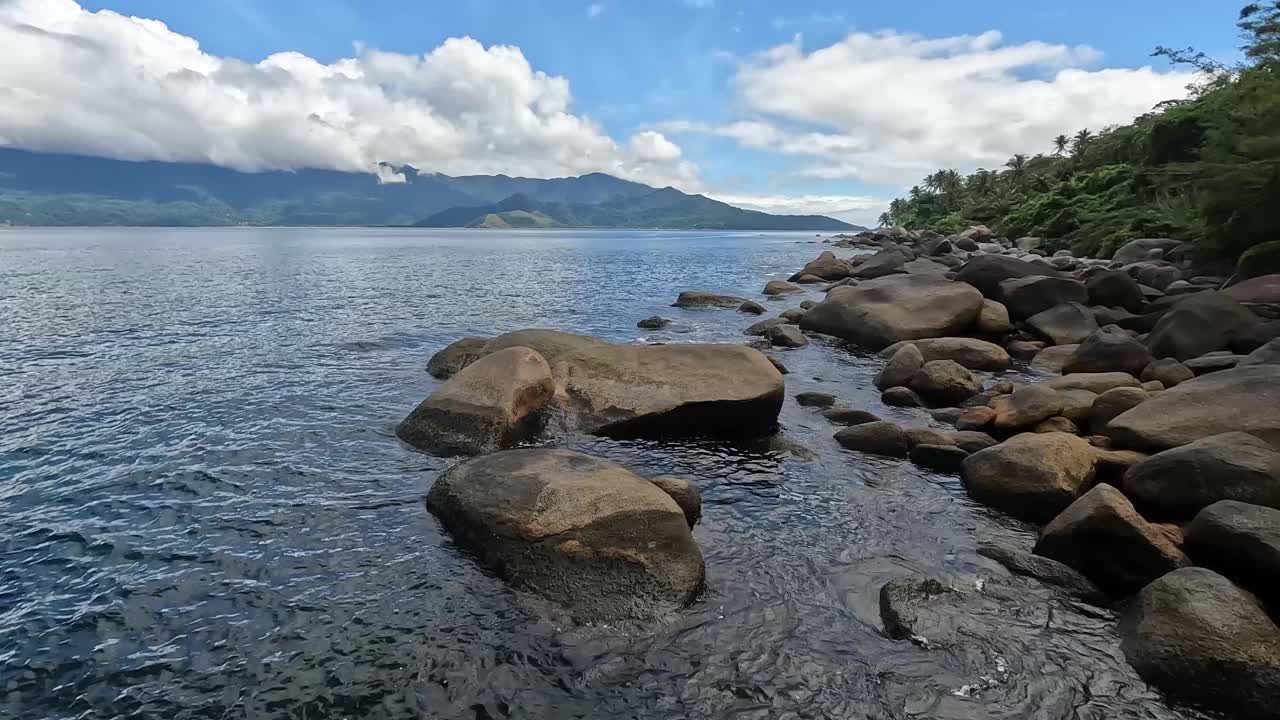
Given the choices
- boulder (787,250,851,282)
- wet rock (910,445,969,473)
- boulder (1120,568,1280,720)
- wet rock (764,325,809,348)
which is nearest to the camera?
boulder (1120,568,1280,720)

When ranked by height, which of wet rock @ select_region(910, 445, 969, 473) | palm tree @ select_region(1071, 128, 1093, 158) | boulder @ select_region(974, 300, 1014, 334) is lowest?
wet rock @ select_region(910, 445, 969, 473)

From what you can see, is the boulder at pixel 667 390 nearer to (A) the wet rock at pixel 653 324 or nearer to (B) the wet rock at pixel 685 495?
(B) the wet rock at pixel 685 495

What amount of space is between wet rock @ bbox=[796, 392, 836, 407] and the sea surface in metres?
0.62

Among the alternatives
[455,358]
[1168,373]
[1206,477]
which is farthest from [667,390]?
[1168,373]

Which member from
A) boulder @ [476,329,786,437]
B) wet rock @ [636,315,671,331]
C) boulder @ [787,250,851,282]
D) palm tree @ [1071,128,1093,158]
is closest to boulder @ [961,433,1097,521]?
boulder @ [476,329,786,437]

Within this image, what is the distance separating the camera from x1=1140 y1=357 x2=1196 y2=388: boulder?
15250 mm

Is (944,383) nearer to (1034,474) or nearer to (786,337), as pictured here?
(1034,474)

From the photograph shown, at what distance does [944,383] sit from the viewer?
16.8 meters

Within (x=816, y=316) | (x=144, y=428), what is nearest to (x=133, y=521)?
(x=144, y=428)

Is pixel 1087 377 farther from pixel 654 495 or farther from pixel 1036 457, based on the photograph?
pixel 654 495

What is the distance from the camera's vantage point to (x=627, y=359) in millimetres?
15781

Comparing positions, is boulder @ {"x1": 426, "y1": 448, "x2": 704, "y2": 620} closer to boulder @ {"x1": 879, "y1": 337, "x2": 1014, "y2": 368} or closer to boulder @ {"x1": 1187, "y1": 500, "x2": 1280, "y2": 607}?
boulder @ {"x1": 1187, "y1": 500, "x2": 1280, "y2": 607}

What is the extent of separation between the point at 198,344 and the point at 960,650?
26.9m

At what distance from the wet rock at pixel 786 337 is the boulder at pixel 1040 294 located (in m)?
8.16
